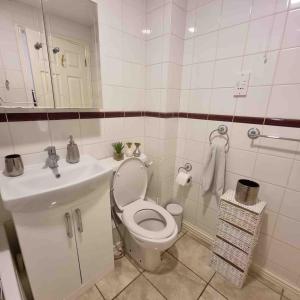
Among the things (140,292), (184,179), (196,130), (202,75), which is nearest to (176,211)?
(184,179)

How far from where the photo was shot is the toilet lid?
1352mm

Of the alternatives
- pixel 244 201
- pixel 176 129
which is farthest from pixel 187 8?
pixel 244 201

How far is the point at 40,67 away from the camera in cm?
104

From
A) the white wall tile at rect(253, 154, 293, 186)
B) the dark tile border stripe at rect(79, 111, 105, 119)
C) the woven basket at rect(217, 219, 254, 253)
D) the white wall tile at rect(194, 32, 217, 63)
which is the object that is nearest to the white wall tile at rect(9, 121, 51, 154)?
the dark tile border stripe at rect(79, 111, 105, 119)

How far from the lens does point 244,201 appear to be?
116 cm

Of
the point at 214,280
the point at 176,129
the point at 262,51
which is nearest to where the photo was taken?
the point at 262,51

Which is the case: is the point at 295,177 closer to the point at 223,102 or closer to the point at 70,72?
the point at 223,102

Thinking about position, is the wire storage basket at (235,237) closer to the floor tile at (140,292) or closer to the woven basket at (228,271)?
the woven basket at (228,271)

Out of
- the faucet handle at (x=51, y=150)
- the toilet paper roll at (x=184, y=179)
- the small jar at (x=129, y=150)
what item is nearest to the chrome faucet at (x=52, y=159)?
the faucet handle at (x=51, y=150)

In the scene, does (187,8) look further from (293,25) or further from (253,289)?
(253,289)

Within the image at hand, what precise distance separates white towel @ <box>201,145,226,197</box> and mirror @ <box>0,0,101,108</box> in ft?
3.21

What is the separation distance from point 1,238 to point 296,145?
1.84 metres

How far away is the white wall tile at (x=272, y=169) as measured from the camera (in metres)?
1.13

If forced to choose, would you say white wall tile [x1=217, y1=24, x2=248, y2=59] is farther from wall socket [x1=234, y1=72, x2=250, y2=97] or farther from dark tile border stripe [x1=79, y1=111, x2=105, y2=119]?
dark tile border stripe [x1=79, y1=111, x2=105, y2=119]
